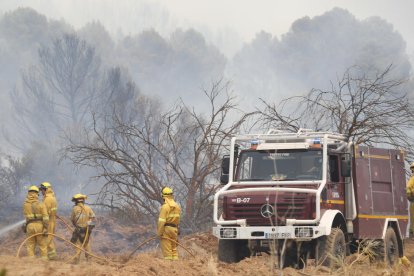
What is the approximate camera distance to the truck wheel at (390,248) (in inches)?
531

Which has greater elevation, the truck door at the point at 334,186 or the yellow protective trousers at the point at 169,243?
the truck door at the point at 334,186

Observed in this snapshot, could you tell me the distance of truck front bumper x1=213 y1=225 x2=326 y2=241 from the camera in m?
11.4

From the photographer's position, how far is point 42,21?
102 m

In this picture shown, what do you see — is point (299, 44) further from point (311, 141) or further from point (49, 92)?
point (311, 141)

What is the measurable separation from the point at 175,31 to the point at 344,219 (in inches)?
4057

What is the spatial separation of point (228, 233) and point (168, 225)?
168 cm

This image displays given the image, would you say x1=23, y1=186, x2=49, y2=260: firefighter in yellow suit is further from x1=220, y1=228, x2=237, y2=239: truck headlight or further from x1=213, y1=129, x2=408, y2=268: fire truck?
x1=220, y1=228, x2=237, y2=239: truck headlight

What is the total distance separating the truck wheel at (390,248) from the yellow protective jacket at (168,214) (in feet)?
12.7

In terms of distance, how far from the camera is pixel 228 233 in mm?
11852

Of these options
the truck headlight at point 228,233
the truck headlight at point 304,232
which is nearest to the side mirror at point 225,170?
the truck headlight at point 228,233

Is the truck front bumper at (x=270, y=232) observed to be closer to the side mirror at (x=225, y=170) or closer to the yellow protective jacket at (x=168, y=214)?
the side mirror at (x=225, y=170)

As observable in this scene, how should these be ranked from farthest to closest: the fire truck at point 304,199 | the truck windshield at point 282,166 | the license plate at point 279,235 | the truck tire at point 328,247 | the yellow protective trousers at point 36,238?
the yellow protective trousers at point 36,238, the truck windshield at point 282,166, the fire truck at point 304,199, the truck tire at point 328,247, the license plate at point 279,235

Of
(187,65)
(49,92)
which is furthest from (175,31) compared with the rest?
(49,92)

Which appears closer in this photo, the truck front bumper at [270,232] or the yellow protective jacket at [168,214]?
the truck front bumper at [270,232]
